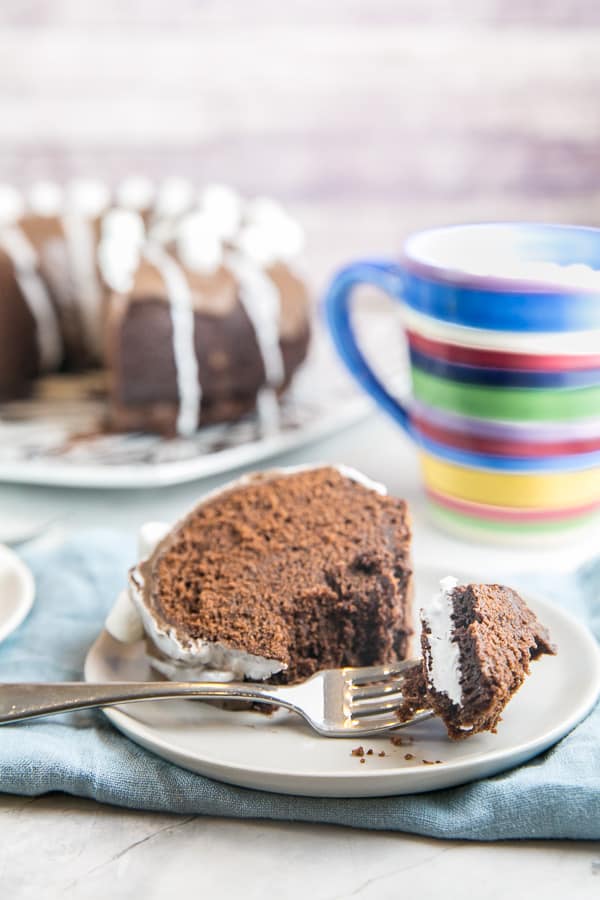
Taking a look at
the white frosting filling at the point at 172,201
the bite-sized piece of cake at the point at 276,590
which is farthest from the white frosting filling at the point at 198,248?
the bite-sized piece of cake at the point at 276,590

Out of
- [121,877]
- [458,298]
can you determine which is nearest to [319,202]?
[458,298]

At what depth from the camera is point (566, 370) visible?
113cm

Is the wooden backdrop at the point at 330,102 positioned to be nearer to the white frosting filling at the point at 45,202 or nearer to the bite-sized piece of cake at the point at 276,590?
the white frosting filling at the point at 45,202

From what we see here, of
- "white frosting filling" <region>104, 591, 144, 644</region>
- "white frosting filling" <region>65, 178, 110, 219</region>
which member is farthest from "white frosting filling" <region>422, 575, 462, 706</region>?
"white frosting filling" <region>65, 178, 110, 219</region>

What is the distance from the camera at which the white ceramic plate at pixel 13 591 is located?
0.96 metres

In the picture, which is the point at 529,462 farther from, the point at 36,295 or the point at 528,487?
the point at 36,295

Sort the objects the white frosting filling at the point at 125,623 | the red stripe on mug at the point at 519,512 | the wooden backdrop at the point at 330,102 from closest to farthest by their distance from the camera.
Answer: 1. the white frosting filling at the point at 125,623
2. the red stripe on mug at the point at 519,512
3. the wooden backdrop at the point at 330,102

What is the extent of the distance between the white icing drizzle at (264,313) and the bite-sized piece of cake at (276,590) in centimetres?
61

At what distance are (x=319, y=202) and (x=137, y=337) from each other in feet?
2.41

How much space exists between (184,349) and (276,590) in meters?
0.72

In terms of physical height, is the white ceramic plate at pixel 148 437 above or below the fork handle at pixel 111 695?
below

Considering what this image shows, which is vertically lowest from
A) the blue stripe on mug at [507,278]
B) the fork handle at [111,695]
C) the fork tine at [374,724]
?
the fork tine at [374,724]

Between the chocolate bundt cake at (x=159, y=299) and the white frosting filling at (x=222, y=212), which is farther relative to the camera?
the white frosting filling at (x=222, y=212)

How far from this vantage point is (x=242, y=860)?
2.31ft
